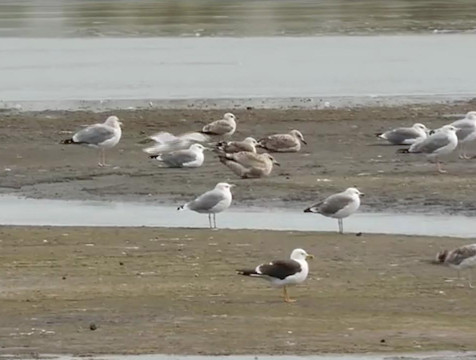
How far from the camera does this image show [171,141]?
848 inches

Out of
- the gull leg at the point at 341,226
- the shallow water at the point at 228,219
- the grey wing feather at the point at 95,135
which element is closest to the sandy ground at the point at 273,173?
the grey wing feather at the point at 95,135

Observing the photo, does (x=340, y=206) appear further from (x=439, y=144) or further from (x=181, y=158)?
(x=181, y=158)

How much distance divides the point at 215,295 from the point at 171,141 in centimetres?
933

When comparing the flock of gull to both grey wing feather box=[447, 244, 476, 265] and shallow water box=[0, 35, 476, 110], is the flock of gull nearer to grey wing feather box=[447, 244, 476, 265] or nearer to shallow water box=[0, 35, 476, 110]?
grey wing feather box=[447, 244, 476, 265]

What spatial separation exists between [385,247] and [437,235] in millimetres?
1122

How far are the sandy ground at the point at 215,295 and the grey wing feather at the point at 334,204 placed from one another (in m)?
0.42

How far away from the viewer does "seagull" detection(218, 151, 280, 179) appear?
1909 centimetres

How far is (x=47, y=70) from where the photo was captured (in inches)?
1388

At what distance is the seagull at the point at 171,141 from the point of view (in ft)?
69.7

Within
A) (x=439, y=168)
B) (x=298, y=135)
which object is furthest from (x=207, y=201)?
(x=298, y=135)

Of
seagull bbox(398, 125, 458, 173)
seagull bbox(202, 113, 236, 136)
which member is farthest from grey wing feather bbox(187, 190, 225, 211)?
seagull bbox(202, 113, 236, 136)

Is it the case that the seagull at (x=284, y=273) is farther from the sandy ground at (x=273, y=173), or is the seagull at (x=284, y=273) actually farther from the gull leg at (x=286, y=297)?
the sandy ground at (x=273, y=173)

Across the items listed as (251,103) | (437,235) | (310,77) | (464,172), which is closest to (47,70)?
(310,77)

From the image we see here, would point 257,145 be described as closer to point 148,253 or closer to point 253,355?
point 148,253
